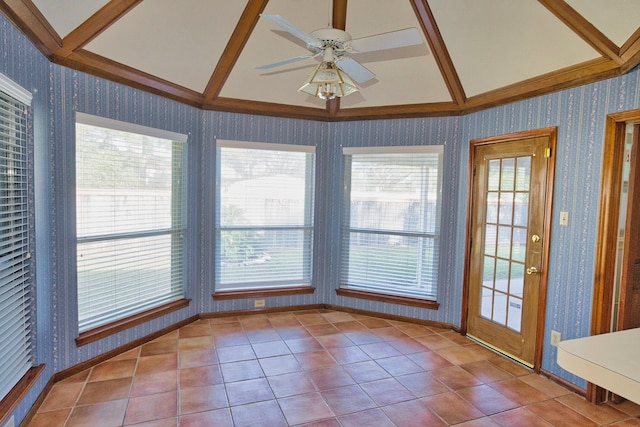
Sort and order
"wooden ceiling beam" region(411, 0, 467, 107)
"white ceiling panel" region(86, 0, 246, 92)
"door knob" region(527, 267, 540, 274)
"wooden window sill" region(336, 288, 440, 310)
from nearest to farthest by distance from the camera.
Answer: "white ceiling panel" region(86, 0, 246, 92)
"wooden ceiling beam" region(411, 0, 467, 107)
"door knob" region(527, 267, 540, 274)
"wooden window sill" region(336, 288, 440, 310)

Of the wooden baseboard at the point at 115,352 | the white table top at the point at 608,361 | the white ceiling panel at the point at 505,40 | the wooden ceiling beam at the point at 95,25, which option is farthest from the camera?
the wooden baseboard at the point at 115,352

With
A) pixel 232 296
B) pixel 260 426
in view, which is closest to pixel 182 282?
pixel 232 296

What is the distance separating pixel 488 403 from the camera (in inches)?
105

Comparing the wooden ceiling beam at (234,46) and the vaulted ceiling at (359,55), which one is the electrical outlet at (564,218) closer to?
the vaulted ceiling at (359,55)

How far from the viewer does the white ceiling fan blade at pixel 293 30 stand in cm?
183

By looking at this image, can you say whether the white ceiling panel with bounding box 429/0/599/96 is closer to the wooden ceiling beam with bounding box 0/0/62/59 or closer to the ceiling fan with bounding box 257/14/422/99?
the ceiling fan with bounding box 257/14/422/99

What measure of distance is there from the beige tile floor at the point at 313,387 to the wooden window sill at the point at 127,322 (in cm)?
23

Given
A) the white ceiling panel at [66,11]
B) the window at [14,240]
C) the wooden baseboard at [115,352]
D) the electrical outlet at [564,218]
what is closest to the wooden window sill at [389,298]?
the electrical outlet at [564,218]

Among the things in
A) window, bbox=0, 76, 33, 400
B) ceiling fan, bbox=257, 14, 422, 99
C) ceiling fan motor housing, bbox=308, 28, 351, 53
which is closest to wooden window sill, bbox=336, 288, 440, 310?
ceiling fan, bbox=257, 14, 422, 99

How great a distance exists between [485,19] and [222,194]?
116 inches

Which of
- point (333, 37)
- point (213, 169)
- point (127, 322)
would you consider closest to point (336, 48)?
point (333, 37)

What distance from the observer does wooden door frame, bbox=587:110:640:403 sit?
→ 2.60 metres

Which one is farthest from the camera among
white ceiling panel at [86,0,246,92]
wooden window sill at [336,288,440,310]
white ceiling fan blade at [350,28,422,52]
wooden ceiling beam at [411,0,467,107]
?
wooden window sill at [336,288,440,310]

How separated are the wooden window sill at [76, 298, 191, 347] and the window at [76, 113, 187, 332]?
50 mm
